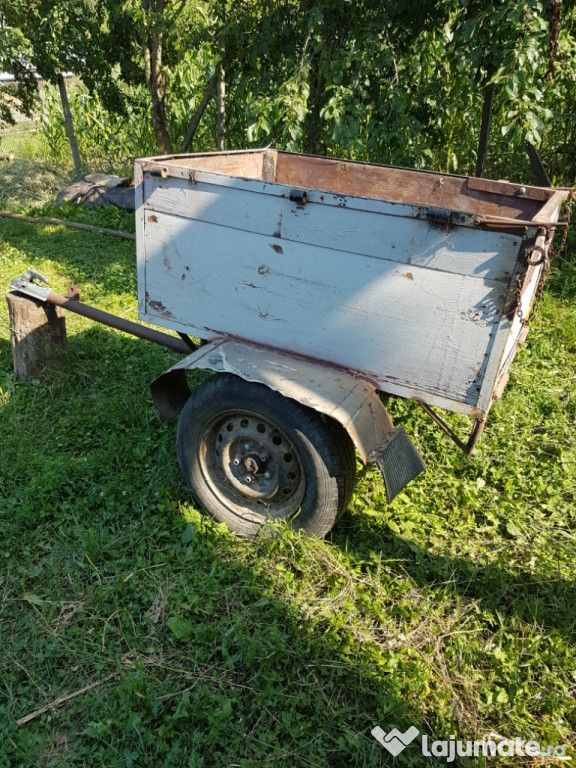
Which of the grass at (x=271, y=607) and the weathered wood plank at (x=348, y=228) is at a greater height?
the weathered wood plank at (x=348, y=228)

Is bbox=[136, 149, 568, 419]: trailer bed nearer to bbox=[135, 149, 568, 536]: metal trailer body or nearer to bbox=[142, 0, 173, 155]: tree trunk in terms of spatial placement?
bbox=[135, 149, 568, 536]: metal trailer body

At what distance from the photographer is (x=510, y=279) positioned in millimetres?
2285

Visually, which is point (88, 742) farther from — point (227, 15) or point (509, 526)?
point (227, 15)

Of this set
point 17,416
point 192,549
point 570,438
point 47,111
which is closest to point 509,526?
point 570,438

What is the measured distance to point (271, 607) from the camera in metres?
2.64

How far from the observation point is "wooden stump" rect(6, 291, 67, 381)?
159 inches

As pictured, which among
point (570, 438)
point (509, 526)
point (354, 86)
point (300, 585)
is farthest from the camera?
point (354, 86)

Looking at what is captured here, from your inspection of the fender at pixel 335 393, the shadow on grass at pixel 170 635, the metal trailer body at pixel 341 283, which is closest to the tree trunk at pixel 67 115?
the metal trailer body at pixel 341 283

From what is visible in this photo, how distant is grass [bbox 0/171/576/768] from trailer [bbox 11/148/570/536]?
0.39 m

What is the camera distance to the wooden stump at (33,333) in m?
4.03

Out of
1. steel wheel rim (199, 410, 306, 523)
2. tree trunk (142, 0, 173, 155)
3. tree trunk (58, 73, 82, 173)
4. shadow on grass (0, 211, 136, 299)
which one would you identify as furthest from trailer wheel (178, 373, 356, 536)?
tree trunk (58, 73, 82, 173)

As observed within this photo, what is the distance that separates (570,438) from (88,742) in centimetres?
329

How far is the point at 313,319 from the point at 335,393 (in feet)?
1.36

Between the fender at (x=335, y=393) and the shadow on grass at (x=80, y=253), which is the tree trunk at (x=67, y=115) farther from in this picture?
the fender at (x=335, y=393)
